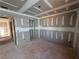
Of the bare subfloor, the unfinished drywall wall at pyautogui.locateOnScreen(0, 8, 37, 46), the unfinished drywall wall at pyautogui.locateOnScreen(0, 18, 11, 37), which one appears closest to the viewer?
the bare subfloor

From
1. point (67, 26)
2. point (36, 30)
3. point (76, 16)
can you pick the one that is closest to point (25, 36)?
point (36, 30)

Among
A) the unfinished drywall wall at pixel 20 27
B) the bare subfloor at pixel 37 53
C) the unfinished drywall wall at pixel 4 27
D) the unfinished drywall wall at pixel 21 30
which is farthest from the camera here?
the unfinished drywall wall at pixel 4 27

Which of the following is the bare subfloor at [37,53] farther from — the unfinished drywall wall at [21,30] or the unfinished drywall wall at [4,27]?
the unfinished drywall wall at [4,27]

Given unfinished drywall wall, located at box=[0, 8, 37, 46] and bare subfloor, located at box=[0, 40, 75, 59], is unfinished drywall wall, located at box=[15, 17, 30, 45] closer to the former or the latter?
unfinished drywall wall, located at box=[0, 8, 37, 46]

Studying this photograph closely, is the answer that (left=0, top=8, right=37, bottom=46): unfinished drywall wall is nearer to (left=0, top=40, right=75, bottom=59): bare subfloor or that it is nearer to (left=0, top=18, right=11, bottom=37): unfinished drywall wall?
(left=0, top=40, right=75, bottom=59): bare subfloor

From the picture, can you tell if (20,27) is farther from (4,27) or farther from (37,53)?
(4,27)

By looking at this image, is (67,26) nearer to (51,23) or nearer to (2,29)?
(51,23)

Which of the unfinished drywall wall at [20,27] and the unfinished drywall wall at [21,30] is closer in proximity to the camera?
the unfinished drywall wall at [20,27]

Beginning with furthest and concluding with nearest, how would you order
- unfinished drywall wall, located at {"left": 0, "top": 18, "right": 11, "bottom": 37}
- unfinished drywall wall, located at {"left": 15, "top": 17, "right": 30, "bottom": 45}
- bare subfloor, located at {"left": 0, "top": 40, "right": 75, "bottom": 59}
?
unfinished drywall wall, located at {"left": 0, "top": 18, "right": 11, "bottom": 37}
unfinished drywall wall, located at {"left": 15, "top": 17, "right": 30, "bottom": 45}
bare subfloor, located at {"left": 0, "top": 40, "right": 75, "bottom": 59}

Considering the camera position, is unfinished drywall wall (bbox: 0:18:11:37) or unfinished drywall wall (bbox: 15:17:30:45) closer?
unfinished drywall wall (bbox: 15:17:30:45)

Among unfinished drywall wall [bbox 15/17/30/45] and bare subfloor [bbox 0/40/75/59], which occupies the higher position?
unfinished drywall wall [bbox 15/17/30/45]

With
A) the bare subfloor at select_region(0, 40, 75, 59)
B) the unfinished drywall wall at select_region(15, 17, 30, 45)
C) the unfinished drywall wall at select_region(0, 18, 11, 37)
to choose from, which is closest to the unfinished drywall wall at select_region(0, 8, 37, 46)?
the unfinished drywall wall at select_region(15, 17, 30, 45)

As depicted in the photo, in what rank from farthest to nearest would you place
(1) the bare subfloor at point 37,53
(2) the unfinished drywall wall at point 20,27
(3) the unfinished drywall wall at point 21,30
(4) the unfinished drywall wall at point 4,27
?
(4) the unfinished drywall wall at point 4,27, (3) the unfinished drywall wall at point 21,30, (2) the unfinished drywall wall at point 20,27, (1) the bare subfloor at point 37,53

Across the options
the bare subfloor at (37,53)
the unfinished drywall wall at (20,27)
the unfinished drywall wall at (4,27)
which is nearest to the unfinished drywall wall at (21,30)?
the unfinished drywall wall at (20,27)
